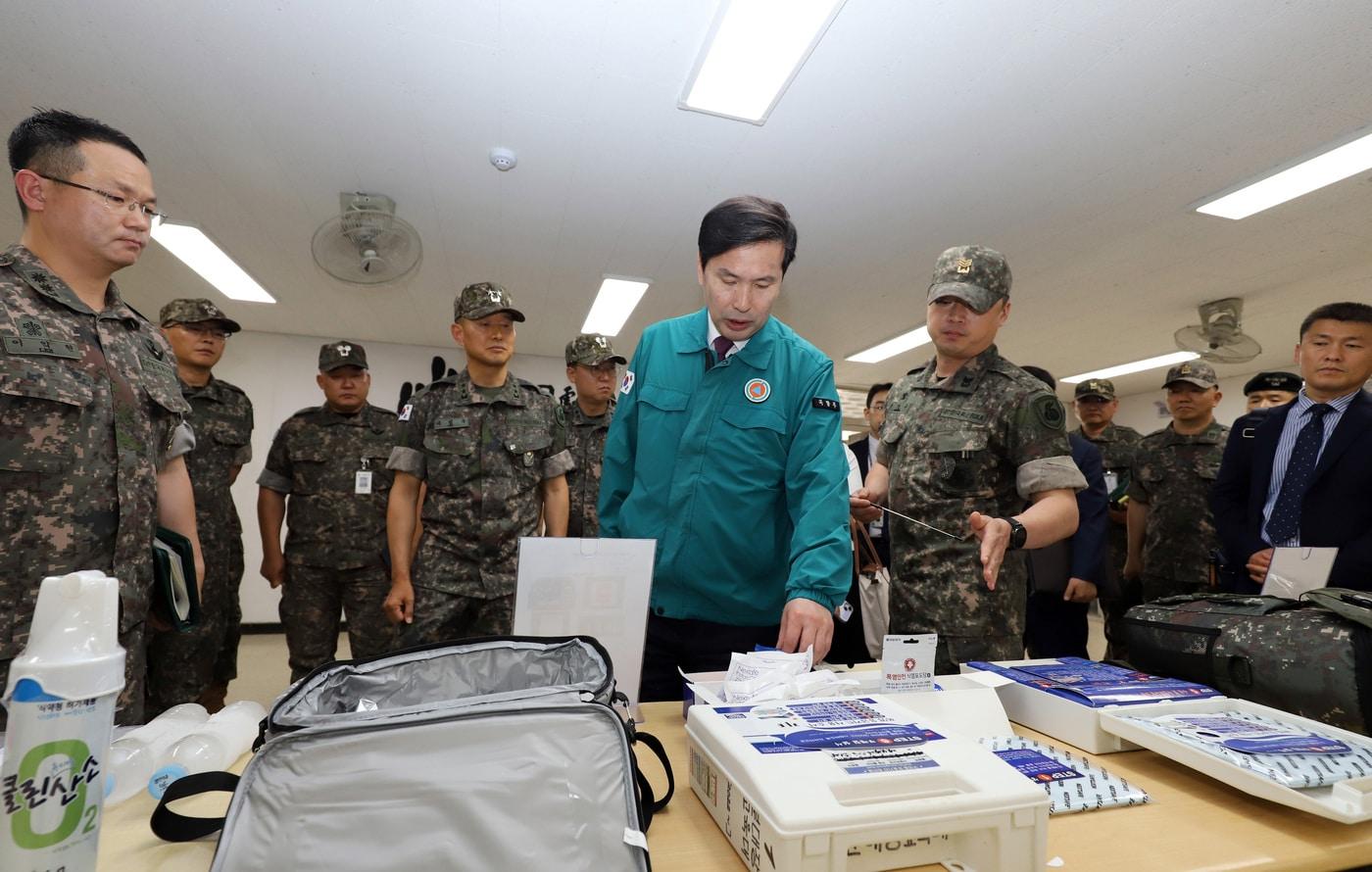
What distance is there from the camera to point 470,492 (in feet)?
8.09

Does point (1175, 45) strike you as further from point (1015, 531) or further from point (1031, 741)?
point (1031, 741)

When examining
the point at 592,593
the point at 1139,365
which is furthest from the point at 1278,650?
the point at 1139,365

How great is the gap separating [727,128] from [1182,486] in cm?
320

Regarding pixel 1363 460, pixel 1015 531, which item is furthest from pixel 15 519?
pixel 1363 460

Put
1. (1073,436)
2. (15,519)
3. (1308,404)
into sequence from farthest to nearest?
(1073,436)
(1308,404)
(15,519)

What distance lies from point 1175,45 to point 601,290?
13.2 ft

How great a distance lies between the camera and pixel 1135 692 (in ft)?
3.54

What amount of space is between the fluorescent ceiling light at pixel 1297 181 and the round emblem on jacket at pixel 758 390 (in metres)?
3.67

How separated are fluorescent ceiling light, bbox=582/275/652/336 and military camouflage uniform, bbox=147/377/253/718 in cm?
280

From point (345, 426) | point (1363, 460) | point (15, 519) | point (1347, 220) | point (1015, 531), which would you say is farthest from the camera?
point (1347, 220)

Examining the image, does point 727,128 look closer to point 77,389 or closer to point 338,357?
point 338,357

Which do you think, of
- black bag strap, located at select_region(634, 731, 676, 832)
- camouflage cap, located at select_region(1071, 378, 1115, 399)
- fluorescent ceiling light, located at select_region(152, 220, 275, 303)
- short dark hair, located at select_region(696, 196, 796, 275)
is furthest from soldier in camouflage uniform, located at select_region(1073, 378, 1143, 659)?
fluorescent ceiling light, located at select_region(152, 220, 275, 303)

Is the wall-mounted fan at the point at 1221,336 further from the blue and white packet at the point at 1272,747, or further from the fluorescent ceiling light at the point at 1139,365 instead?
the blue and white packet at the point at 1272,747

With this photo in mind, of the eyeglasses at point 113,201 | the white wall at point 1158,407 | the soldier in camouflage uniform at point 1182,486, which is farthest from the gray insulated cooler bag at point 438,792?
the white wall at point 1158,407
